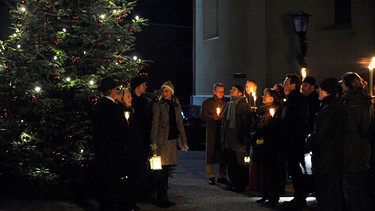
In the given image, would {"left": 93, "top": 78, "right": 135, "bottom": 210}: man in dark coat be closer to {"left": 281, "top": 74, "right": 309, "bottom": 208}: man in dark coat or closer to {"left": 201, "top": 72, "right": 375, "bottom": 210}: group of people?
{"left": 201, "top": 72, "right": 375, "bottom": 210}: group of people

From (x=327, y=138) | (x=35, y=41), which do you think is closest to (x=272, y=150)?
(x=327, y=138)

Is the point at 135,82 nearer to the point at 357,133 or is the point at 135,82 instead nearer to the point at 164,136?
the point at 164,136

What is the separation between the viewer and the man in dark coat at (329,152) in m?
8.53

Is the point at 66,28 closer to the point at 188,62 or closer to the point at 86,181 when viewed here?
the point at 86,181

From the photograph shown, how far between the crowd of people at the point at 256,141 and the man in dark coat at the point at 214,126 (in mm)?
21

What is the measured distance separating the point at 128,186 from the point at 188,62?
115 feet

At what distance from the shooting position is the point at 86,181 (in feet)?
37.6

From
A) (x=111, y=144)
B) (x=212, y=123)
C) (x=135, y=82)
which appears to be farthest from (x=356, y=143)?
(x=212, y=123)

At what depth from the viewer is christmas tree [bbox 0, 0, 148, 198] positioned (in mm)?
11320

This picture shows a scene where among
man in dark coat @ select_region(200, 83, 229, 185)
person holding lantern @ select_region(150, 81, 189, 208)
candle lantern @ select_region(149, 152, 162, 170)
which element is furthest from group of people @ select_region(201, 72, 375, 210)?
candle lantern @ select_region(149, 152, 162, 170)

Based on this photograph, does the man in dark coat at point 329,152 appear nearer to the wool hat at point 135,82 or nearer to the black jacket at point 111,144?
the black jacket at point 111,144

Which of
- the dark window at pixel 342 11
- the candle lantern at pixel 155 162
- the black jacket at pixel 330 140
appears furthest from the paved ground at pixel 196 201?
the dark window at pixel 342 11

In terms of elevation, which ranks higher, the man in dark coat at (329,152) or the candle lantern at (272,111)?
the candle lantern at (272,111)

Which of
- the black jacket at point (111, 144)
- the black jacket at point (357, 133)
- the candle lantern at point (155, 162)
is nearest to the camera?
the black jacket at point (111, 144)
